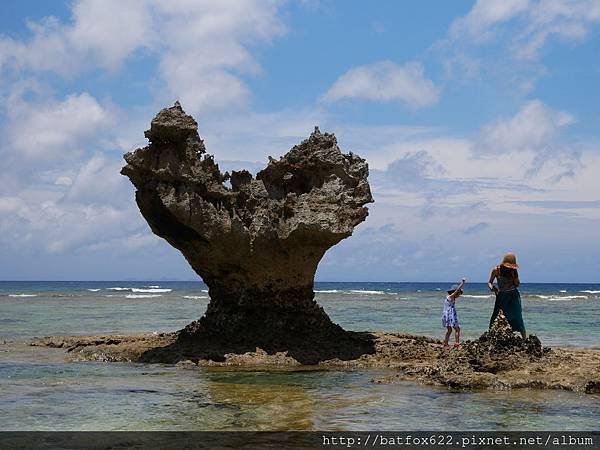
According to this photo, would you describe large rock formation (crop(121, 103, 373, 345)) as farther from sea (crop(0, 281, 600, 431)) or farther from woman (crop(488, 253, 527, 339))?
woman (crop(488, 253, 527, 339))

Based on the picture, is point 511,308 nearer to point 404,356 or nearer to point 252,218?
point 404,356

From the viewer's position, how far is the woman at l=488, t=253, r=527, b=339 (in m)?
11.7

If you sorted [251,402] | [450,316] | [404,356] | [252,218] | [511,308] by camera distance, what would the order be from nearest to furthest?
1. [251,402]
2. [511,308]
3. [404,356]
4. [252,218]
5. [450,316]

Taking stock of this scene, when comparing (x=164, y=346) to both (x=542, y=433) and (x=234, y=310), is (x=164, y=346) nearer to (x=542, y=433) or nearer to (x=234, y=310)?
(x=234, y=310)

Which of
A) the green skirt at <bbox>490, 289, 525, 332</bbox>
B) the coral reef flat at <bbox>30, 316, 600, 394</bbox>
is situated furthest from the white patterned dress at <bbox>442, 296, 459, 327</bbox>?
the green skirt at <bbox>490, 289, 525, 332</bbox>

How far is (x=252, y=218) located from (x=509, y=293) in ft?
16.0

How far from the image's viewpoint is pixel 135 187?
13562 mm

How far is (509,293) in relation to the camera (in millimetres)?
11836

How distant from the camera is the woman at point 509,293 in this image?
1173cm

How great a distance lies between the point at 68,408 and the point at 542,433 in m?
5.61

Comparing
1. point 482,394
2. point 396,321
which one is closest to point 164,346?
point 482,394

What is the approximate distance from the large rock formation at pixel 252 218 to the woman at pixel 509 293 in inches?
114

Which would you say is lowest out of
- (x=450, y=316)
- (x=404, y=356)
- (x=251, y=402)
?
(x=251, y=402)

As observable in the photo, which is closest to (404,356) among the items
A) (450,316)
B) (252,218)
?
(450,316)
